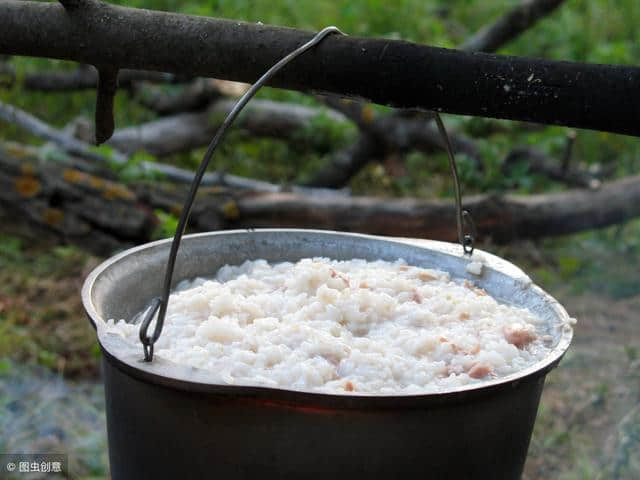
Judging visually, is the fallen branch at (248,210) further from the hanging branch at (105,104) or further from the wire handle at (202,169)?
the wire handle at (202,169)

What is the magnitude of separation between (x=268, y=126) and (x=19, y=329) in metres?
2.74

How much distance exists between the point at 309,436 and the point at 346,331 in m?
0.51

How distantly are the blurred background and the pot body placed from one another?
8.02 ft

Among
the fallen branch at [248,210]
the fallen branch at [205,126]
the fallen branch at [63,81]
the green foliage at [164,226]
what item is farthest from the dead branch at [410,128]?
the fallen branch at [63,81]

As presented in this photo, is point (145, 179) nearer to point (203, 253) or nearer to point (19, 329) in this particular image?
point (19, 329)

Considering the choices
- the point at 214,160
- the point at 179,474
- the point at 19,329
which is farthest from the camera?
the point at 214,160

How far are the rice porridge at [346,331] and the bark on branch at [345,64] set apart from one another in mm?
650

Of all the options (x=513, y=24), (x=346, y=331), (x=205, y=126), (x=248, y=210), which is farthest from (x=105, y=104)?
(x=513, y=24)

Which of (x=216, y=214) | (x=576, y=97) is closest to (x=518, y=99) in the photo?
(x=576, y=97)

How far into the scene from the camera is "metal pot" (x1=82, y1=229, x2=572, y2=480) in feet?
5.53

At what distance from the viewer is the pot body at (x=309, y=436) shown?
1698 mm

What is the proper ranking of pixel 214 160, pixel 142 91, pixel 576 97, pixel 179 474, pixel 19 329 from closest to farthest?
pixel 576 97 < pixel 179 474 < pixel 19 329 < pixel 142 91 < pixel 214 160

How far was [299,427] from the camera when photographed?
170 cm

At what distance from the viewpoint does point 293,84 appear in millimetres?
1953
